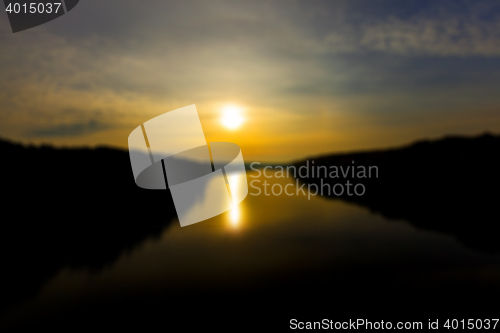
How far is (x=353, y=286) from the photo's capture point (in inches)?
348

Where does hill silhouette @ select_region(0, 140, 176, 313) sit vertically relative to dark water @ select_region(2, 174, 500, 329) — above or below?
above

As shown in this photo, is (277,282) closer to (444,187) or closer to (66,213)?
(66,213)

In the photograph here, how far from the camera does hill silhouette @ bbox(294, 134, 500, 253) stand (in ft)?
51.3

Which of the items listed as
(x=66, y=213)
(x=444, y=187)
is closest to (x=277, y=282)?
(x=66, y=213)

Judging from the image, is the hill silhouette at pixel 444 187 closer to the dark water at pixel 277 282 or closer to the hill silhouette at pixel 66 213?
the dark water at pixel 277 282

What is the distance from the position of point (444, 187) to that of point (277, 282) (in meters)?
24.6

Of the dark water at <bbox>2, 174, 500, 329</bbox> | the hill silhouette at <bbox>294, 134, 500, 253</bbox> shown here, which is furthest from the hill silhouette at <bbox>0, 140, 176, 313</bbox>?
the hill silhouette at <bbox>294, 134, 500, 253</bbox>

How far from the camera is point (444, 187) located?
27375 mm

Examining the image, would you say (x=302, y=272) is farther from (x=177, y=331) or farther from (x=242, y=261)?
(x=177, y=331)

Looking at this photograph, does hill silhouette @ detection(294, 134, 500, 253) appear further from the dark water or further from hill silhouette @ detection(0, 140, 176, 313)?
hill silhouette @ detection(0, 140, 176, 313)

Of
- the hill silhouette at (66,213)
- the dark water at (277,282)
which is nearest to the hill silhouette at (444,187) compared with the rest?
the dark water at (277,282)

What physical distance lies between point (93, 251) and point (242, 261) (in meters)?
6.53

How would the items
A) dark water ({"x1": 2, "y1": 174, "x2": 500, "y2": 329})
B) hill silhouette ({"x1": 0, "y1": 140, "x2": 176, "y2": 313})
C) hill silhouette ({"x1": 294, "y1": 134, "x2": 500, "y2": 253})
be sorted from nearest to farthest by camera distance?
dark water ({"x1": 2, "y1": 174, "x2": 500, "y2": 329}) < hill silhouette ({"x1": 0, "y1": 140, "x2": 176, "y2": 313}) < hill silhouette ({"x1": 294, "y1": 134, "x2": 500, "y2": 253})

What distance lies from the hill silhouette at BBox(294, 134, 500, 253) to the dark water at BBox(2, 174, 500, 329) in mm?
2340
